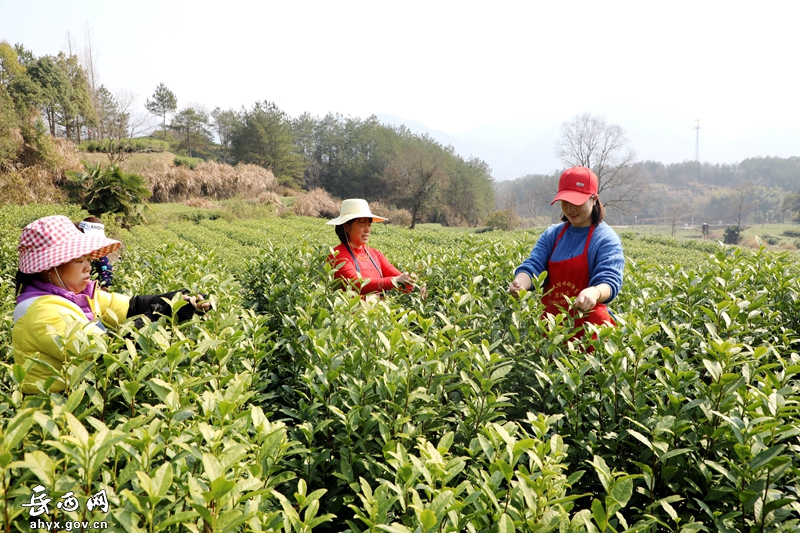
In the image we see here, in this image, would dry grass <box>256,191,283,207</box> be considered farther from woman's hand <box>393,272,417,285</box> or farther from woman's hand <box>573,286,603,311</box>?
woman's hand <box>573,286,603,311</box>

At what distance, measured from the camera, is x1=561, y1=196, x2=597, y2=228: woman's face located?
9.93 feet

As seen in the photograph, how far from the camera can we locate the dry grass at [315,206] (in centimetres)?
3788

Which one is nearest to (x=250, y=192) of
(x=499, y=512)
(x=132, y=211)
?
(x=132, y=211)

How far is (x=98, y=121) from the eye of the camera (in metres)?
40.7

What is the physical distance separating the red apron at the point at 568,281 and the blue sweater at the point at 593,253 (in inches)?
1.2

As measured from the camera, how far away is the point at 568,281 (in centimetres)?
313

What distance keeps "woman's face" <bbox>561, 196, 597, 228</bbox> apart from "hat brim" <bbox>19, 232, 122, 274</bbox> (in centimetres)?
264

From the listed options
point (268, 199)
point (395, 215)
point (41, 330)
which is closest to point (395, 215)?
point (395, 215)

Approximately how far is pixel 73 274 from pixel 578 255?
9.34ft

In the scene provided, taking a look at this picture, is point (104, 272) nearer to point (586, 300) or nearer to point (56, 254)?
point (56, 254)

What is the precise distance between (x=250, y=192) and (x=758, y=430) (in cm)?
4044

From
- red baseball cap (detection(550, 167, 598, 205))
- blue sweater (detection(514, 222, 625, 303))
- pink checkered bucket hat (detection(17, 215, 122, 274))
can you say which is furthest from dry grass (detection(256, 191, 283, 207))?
pink checkered bucket hat (detection(17, 215, 122, 274))

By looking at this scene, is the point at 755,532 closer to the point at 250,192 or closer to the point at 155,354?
the point at 155,354

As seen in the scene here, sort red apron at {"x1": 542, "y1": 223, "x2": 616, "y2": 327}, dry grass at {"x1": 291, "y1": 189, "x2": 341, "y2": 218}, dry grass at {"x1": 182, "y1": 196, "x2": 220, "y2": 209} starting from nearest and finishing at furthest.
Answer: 1. red apron at {"x1": 542, "y1": 223, "x2": 616, "y2": 327}
2. dry grass at {"x1": 182, "y1": 196, "x2": 220, "y2": 209}
3. dry grass at {"x1": 291, "y1": 189, "x2": 341, "y2": 218}
